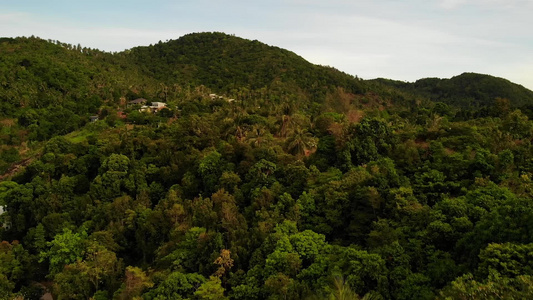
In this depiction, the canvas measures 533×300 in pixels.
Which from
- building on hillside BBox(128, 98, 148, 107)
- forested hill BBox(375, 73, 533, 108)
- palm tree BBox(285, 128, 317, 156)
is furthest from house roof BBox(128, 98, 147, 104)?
forested hill BBox(375, 73, 533, 108)

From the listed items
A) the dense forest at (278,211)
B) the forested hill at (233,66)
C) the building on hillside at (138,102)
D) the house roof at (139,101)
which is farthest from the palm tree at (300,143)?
the forested hill at (233,66)

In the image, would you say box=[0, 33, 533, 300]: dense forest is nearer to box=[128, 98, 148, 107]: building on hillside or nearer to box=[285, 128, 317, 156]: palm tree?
box=[285, 128, 317, 156]: palm tree

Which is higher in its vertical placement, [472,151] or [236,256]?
[472,151]

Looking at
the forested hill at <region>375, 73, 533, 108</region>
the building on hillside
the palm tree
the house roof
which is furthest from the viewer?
the forested hill at <region>375, 73, 533, 108</region>

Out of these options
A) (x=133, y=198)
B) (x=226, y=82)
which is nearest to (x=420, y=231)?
(x=133, y=198)

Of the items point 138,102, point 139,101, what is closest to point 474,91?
point 139,101

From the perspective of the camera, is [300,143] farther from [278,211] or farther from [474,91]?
[474,91]

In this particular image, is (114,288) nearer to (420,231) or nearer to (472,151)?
(420,231)
